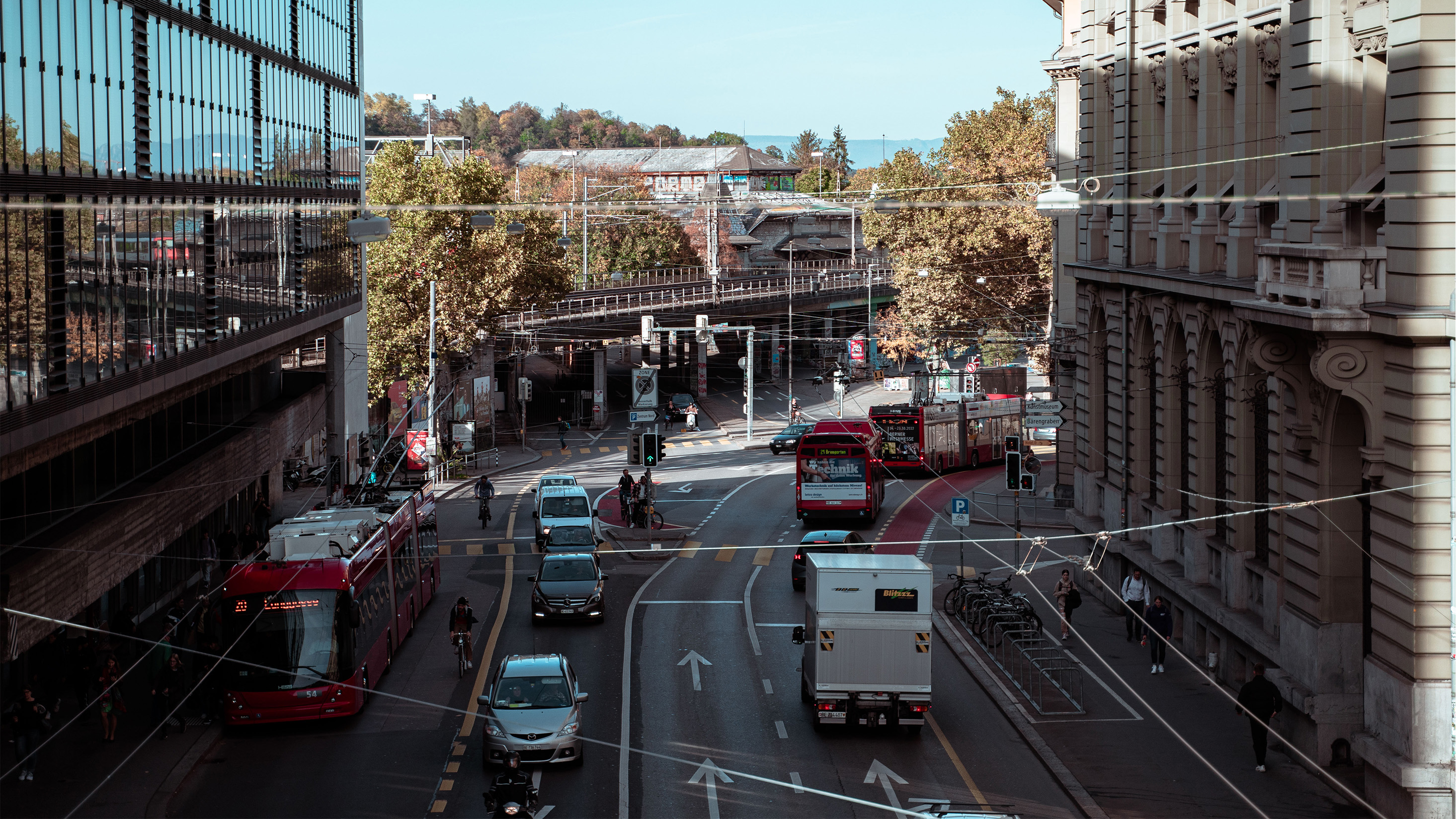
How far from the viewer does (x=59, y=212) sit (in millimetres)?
24734

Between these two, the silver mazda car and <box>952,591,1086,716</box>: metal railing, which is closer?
the silver mazda car

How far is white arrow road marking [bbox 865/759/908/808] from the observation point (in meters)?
21.9

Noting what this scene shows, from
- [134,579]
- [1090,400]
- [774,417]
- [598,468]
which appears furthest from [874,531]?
[774,417]

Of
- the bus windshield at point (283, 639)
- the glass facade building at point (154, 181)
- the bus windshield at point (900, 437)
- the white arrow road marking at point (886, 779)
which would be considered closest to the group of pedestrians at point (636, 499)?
the bus windshield at point (900, 437)

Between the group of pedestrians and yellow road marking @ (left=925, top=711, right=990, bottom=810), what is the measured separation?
20.8 meters

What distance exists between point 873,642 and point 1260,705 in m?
6.19

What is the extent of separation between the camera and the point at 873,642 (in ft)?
81.4

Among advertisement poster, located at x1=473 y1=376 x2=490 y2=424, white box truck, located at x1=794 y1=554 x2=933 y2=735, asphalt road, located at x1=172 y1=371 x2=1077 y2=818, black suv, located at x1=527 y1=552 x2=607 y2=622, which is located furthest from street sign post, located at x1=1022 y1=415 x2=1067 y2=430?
advertisement poster, located at x1=473 y1=376 x2=490 y2=424

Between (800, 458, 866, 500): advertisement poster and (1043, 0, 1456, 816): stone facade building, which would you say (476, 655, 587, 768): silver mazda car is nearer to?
(1043, 0, 1456, 816): stone facade building

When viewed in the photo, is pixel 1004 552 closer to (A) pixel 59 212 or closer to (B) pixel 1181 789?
(B) pixel 1181 789

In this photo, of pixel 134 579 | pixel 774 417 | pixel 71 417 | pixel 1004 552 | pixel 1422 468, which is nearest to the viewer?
pixel 1422 468

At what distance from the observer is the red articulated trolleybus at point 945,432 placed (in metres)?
61.0

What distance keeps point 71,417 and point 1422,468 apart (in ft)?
67.3

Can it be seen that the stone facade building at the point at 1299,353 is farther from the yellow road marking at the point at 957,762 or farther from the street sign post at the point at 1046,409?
the street sign post at the point at 1046,409
